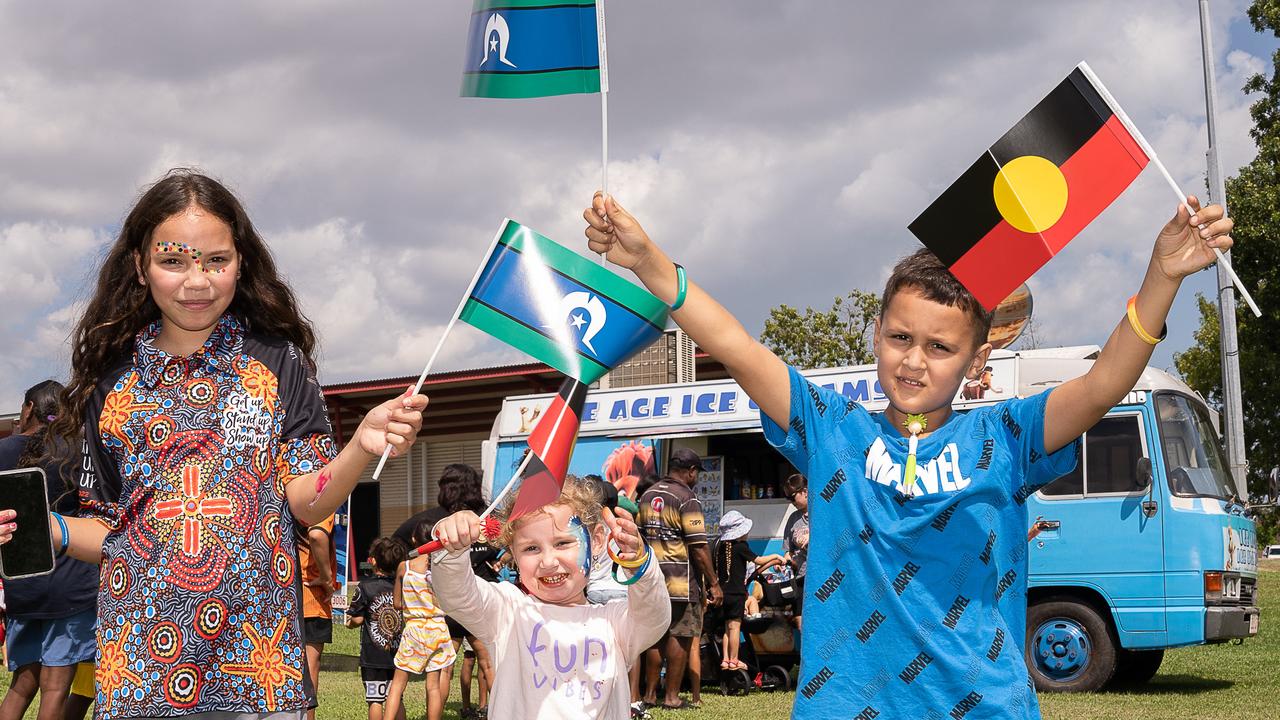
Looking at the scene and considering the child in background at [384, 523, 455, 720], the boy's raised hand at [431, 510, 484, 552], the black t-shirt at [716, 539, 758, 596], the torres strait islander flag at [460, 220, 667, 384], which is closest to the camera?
the torres strait islander flag at [460, 220, 667, 384]

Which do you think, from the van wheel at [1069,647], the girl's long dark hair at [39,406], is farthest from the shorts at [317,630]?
the van wheel at [1069,647]

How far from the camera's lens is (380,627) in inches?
329

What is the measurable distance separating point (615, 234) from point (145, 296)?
3.79 ft

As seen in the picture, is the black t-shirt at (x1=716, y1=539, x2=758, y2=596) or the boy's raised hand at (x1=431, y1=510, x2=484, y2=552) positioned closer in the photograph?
the boy's raised hand at (x1=431, y1=510, x2=484, y2=552)

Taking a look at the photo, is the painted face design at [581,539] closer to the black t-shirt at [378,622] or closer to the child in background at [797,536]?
the black t-shirt at [378,622]

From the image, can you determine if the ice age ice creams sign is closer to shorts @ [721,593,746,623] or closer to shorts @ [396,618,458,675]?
shorts @ [721,593,746,623]

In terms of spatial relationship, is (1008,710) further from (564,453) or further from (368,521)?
(368,521)

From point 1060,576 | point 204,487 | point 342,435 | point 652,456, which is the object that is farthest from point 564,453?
point 342,435

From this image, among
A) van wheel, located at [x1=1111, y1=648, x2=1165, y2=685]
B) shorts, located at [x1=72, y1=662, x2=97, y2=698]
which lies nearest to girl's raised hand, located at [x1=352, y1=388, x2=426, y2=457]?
shorts, located at [x1=72, y1=662, x2=97, y2=698]

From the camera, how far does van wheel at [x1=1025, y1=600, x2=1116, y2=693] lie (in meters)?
10.5

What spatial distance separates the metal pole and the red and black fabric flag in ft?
49.3

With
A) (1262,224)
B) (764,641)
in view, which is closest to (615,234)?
(764,641)

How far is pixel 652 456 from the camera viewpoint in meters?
12.6

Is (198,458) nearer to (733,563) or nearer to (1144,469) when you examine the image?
(1144,469)
